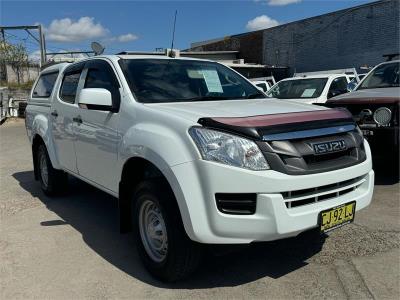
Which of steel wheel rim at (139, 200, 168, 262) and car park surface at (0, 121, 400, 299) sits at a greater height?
steel wheel rim at (139, 200, 168, 262)

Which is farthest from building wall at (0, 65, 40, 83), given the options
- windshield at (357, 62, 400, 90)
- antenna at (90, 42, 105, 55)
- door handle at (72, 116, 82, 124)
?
door handle at (72, 116, 82, 124)

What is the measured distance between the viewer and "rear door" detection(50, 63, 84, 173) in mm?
5312

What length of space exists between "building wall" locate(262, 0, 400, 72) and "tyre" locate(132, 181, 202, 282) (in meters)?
22.1

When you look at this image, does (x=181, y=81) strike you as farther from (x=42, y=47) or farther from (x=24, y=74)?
(x=24, y=74)

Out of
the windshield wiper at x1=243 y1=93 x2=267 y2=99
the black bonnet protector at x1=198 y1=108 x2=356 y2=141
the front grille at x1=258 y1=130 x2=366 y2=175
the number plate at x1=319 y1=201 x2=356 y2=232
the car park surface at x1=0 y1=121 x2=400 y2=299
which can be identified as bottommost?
the car park surface at x1=0 y1=121 x2=400 y2=299

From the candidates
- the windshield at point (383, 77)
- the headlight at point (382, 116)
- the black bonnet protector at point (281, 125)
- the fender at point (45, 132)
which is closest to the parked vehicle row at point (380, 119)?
the headlight at point (382, 116)

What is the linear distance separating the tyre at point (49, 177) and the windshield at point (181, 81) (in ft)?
8.03

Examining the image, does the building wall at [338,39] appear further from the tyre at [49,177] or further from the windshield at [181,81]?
the tyre at [49,177]

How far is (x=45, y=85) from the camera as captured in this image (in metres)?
6.89

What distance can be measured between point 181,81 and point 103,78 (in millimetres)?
838

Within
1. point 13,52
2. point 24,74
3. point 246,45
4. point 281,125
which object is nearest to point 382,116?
point 281,125

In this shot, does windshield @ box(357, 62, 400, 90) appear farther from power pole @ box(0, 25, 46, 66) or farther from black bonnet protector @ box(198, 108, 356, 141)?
power pole @ box(0, 25, 46, 66)

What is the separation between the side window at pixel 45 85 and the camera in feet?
21.7

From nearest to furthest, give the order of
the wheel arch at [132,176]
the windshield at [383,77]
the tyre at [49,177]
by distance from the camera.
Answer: the wheel arch at [132,176], the tyre at [49,177], the windshield at [383,77]
